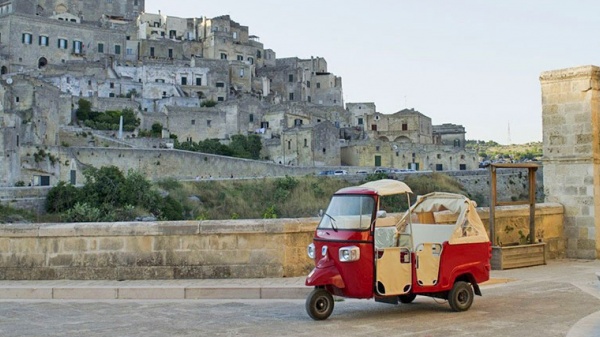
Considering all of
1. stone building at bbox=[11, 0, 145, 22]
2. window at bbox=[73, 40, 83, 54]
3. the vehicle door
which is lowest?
the vehicle door

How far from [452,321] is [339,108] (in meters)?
68.7

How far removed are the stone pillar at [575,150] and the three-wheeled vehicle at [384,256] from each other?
552 cm

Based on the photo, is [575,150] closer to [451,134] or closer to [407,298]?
[407,298]

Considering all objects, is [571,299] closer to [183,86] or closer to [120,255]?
[120,255]

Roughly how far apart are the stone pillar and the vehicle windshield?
7012 mm

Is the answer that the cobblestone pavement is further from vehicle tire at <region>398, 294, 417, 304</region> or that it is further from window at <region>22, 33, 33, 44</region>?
window at <region>22, 33, 33, 44</region>

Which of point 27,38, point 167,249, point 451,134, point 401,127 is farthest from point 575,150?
point 27,38

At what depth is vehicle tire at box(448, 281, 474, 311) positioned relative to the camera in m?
7.84

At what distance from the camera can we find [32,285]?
9664mm

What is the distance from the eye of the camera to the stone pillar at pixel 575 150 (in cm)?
1250

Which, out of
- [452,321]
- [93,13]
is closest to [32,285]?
[452,321]

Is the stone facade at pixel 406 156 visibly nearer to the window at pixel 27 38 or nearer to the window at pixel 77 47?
the window at pixel 77 47

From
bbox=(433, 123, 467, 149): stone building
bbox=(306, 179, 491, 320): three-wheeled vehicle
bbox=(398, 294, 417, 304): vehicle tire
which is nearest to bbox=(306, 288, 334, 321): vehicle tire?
bbox=(306, 179, 491, 320): three-wheeled vehicle

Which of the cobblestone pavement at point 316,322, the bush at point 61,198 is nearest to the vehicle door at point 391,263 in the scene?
the cobblestone pavement at point 316,322
